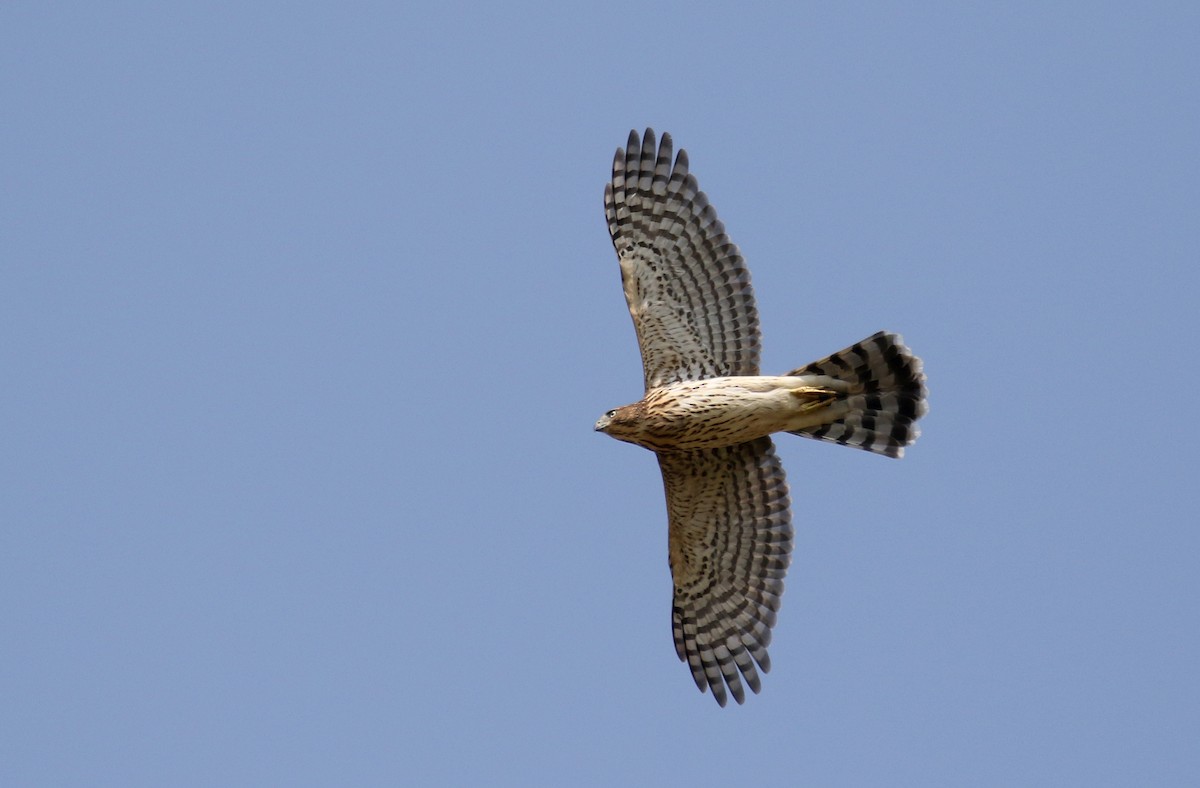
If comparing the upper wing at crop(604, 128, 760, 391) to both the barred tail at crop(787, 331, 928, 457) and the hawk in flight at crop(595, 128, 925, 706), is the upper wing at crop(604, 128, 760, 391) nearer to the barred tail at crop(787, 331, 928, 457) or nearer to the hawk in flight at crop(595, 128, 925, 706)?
the hawk in flight at crop(595, 128, 925, 706)

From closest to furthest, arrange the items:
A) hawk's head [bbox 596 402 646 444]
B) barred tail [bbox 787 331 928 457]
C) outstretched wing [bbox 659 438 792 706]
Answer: hawk's head [bbox 596 402 646 444], barred tail [bbox 787 331 928 457], outstretched wing [bbox 659 438 792 706]

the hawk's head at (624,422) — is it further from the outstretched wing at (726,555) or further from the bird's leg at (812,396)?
the bird's leg at (812,396)

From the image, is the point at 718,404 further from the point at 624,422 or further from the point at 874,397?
the point at 874,397

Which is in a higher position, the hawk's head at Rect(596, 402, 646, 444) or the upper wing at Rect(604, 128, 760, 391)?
the upper wing at Rect(604, 128, 760, 391)

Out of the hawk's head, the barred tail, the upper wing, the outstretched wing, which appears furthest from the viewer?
the outstretched wing

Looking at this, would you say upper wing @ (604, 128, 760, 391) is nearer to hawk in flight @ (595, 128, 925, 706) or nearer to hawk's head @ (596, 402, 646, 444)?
hawk in flight @ (595, 128, 925, 706)

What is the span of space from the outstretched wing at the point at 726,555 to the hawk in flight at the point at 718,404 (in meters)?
0.01

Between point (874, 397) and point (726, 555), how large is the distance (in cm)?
182

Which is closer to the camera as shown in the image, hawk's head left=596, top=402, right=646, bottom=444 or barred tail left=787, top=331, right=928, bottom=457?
hawk's head left=596, top=402, right=646, bottom=444

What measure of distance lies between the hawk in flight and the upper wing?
0.04 ft

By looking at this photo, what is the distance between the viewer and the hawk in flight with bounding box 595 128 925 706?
43.5ft

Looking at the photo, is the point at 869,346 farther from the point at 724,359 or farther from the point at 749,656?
the point at 749,656

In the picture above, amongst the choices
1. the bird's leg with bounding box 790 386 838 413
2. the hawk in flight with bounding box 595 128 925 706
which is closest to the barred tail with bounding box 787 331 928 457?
the hawk in flight with bounding box 595 128 925 706

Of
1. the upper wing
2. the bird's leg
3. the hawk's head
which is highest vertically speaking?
the upper wing
